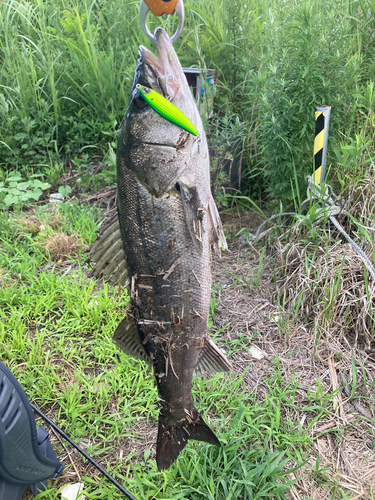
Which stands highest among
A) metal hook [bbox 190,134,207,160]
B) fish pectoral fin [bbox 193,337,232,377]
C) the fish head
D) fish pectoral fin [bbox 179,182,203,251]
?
the fish head

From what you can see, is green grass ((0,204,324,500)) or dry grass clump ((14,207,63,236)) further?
dry grass clump ((14,207,63,236))

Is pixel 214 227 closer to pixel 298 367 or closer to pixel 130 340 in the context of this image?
pixel 130 340

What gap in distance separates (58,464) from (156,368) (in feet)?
2.79

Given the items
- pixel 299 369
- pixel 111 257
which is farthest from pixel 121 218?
pixel 299 369

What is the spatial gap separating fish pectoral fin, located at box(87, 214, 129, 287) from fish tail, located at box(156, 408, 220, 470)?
572mm

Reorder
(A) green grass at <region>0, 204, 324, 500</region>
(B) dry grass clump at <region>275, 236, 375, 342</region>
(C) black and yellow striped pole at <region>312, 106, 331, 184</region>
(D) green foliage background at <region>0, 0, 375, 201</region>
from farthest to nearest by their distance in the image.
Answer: (D) green foliage background at <region>0, 0, 375, 201</region>, (B) dry grass clump at <region>275, 236, 375, 342</region>, (C) black and yellow striped pole at <region>312, 106, 331, 184</region>, (A) green grass at <region>0, 204, 324, 500</region>

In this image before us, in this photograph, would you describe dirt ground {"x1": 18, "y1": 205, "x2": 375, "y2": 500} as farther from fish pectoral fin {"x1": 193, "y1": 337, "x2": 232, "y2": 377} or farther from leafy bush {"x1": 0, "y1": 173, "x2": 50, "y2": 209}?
leafy bush {"x1": 0, "y1": 173, "x2": 50, "y2": 209}

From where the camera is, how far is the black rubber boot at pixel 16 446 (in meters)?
1.50

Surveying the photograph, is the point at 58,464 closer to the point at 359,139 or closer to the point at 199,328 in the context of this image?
the point at 199,328

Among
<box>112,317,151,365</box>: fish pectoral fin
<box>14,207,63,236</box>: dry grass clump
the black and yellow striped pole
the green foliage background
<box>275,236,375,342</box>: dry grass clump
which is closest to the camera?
<box>112,317,151,365</box>: fish pectoral fin

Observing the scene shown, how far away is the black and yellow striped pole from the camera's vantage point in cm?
225

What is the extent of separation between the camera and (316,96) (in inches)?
101

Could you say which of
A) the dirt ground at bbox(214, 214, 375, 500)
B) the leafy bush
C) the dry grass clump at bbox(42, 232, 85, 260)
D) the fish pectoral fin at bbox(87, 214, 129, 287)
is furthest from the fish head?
the leafy bush

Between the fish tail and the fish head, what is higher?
the fish head
